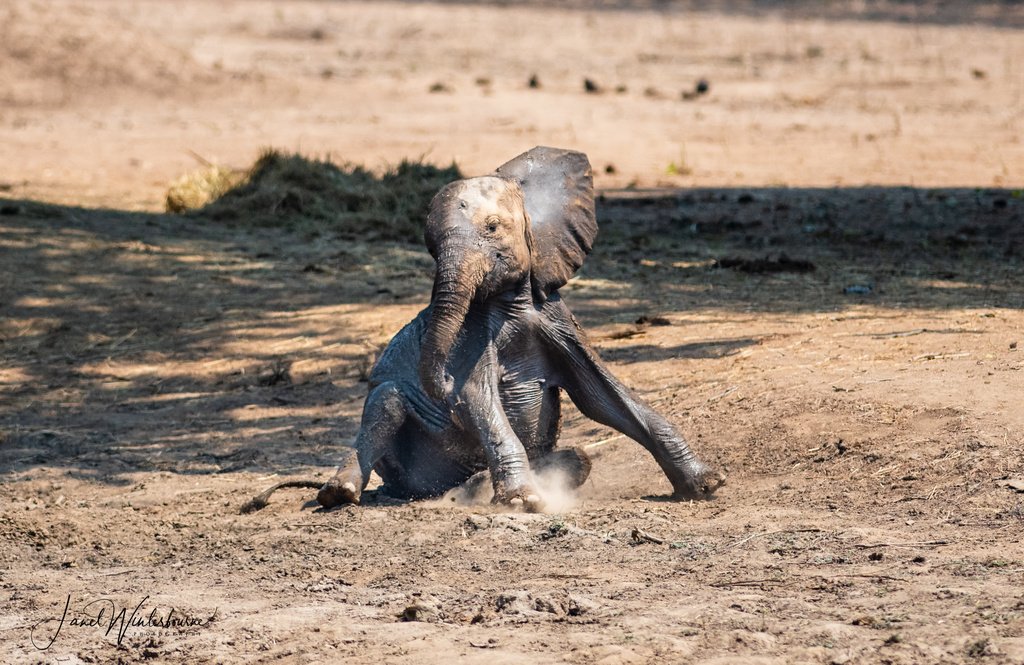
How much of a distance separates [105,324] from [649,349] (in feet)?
13.8

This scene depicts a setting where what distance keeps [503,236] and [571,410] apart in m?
2.24

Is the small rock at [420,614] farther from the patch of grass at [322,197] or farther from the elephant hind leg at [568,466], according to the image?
the patch of grass at [322,197]

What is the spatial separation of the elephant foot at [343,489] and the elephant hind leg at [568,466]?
850 mm

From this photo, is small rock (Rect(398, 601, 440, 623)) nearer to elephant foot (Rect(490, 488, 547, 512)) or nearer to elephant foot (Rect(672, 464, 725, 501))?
elephant foot (Rect(490, 488, 547, 512))

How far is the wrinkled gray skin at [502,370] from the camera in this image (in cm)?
510

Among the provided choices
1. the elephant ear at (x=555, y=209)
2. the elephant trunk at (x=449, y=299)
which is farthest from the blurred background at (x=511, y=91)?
the elephant trunk at (x=449, y=299)

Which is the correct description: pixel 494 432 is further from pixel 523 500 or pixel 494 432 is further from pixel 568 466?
pixel 568 466

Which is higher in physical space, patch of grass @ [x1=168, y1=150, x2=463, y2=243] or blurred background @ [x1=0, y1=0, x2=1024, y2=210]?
blurred background @ [x1=0, y1=0, x2=1024, y2=210]

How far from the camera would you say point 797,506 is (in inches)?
197

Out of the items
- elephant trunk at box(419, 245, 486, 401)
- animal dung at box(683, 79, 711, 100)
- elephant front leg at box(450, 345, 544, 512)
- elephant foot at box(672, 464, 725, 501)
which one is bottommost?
elephant foot at box(672, 464, 725, 501)

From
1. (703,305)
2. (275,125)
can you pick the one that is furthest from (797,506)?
(275,125)

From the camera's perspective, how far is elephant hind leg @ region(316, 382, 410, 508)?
18.0 ft
